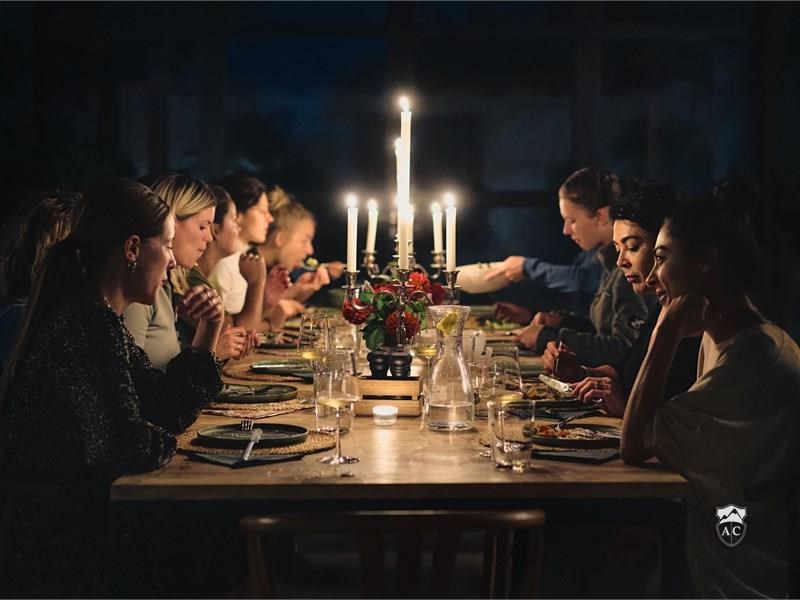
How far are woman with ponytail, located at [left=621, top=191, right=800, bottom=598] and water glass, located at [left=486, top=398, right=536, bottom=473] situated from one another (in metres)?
0.21

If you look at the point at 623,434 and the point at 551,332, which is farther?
the point at 551,332

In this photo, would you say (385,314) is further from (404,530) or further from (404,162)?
(404,530)

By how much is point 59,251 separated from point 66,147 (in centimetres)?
440

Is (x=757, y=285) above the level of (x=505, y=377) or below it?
above

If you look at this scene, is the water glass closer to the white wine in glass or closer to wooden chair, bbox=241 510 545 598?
the white wine in glass

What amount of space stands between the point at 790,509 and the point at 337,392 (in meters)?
0.96

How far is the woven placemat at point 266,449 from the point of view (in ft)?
7.84

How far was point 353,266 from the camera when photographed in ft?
11.3

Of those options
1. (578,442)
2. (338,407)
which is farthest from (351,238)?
(578,442)

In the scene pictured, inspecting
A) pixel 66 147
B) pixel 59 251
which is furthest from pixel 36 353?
pixel 66 147

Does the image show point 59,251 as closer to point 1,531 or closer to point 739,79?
point 1,531

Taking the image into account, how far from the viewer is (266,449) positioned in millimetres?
2439

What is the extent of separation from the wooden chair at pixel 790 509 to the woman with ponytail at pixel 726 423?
0.4 inches

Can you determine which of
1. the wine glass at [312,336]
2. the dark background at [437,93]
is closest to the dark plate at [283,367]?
the wine glass at [312,336]
